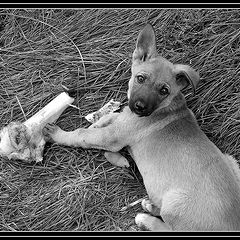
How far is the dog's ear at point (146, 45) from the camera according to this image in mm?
5537

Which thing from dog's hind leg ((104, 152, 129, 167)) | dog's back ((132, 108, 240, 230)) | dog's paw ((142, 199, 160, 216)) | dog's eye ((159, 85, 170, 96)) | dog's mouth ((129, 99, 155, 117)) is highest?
dog's eye ((159, 85, 170, 96))

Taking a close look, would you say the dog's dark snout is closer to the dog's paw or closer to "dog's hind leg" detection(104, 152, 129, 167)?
"dog's hind leg" detection(104, 152, 129, 167)

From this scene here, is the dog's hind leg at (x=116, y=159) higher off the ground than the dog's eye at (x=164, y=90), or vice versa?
the dog's eye at (x=164, y=90)

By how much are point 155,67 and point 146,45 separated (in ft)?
1.09

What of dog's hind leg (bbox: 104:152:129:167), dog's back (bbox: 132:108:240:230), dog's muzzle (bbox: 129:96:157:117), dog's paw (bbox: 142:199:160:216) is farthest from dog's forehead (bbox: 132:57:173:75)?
dog's paw (bbox: 142:199:160:216)

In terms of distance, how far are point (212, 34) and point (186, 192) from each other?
8.55 ft

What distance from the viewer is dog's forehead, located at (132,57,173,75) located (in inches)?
217

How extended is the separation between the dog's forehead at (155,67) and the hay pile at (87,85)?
844 millimetres

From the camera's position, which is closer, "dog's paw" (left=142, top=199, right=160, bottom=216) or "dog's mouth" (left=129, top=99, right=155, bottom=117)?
"dog's mouth" (left=129, top=99, right=155, bottom=117)

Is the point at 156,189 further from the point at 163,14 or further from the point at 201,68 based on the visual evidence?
the point at 163,14

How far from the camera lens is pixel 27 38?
6793 mm

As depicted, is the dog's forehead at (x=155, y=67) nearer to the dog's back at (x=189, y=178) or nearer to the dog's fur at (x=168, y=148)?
the dog's fur at (x=168, y=148)

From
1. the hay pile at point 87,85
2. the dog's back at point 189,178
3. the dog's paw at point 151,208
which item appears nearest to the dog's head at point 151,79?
the dog's back at point 189,178
